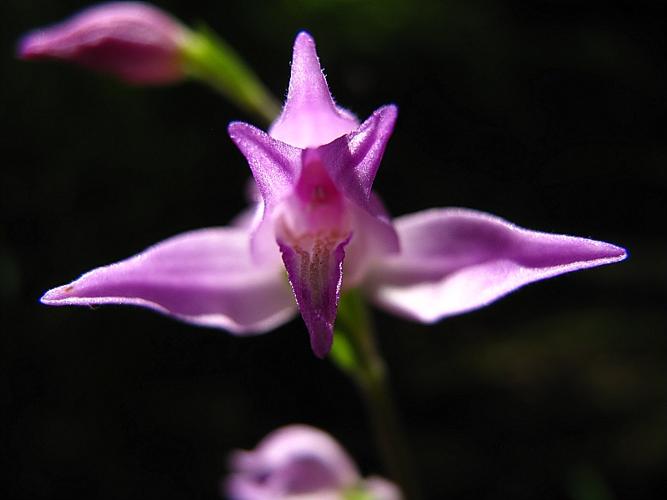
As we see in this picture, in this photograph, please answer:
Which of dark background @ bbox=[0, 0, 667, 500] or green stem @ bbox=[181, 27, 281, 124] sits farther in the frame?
dark background @ bbox=[0, 0, 667, 500]

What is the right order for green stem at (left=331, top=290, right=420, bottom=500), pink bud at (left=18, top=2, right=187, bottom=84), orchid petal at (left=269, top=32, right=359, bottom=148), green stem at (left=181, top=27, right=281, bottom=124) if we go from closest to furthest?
1. orchid petal at (left=269, top=32, right=359, bottom=148)
2. green stem at (left=331, top=290, right=420, bottom=500)
3. pink bud at (left=18, top=2, right=187, bottom=84)
4. green stem at (left=181, top=27, right=281, bottom=124)

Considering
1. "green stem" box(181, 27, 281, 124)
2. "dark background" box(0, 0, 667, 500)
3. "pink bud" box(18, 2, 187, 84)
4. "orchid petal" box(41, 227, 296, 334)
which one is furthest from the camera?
"dark background" box(0, 0, 667, 500)

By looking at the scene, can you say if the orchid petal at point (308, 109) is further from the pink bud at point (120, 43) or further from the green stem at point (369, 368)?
the pink bud at point (120, 43)

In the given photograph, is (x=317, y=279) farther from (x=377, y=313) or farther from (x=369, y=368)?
(x=377, y=313)

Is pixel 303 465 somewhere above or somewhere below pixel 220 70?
below

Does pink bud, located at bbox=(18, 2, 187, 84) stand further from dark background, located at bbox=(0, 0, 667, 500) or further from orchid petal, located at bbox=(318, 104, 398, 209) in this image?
dark background, located at bbox=(0, 0, 667, 500)

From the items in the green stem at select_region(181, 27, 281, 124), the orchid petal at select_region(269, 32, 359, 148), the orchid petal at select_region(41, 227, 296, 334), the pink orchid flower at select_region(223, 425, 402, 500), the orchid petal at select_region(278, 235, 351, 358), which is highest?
the green stem at select_region(181, 27, 281, 124)

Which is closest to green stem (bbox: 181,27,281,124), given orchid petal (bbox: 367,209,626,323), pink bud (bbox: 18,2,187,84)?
pink bud (bbox: 18,2,187,84)

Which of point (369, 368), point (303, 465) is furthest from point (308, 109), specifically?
point (303, 465)

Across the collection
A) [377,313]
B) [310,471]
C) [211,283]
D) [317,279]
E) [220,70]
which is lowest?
[310,471]
